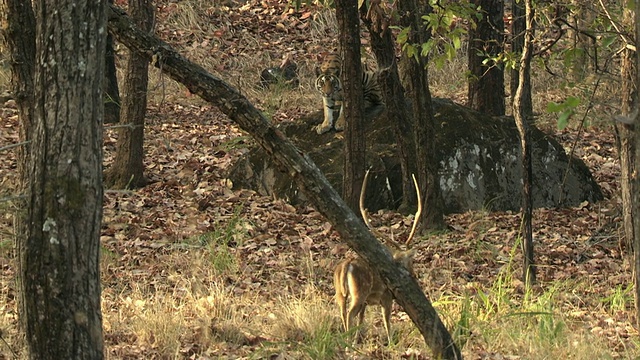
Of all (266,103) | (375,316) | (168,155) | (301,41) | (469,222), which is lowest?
(375,316)

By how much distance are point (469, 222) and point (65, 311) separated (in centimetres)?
745

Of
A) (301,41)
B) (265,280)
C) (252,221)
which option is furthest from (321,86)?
(301,41)

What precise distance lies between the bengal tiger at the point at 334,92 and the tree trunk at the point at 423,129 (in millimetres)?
1854

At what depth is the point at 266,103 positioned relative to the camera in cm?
1753

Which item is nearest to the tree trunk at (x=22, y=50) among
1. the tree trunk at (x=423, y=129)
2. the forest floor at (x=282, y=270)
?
the forest floor at (x=282, y=270)

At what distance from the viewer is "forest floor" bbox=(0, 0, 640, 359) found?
6.74 m

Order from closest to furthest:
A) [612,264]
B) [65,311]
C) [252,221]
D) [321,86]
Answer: [65,311] < [612,264] < [252,221] < [321,86]

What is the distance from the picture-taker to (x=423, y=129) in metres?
10.6

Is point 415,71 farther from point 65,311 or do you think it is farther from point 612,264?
point 65,311

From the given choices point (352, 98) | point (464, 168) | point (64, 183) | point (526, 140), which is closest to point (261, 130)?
point (64, 183)

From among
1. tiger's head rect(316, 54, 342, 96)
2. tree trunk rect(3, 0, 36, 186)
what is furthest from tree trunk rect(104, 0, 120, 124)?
tree trunk rect(3, 0, 36, 186)

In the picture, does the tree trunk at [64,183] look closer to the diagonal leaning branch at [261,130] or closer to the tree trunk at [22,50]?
the diagonal leaning branch at [261,130]

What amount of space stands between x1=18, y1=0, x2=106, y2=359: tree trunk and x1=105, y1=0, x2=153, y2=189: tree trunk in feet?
26.2

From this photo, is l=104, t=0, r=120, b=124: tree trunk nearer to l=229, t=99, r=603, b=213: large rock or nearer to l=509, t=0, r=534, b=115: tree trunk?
l=229, t=99, r=603, b=213: large rock
